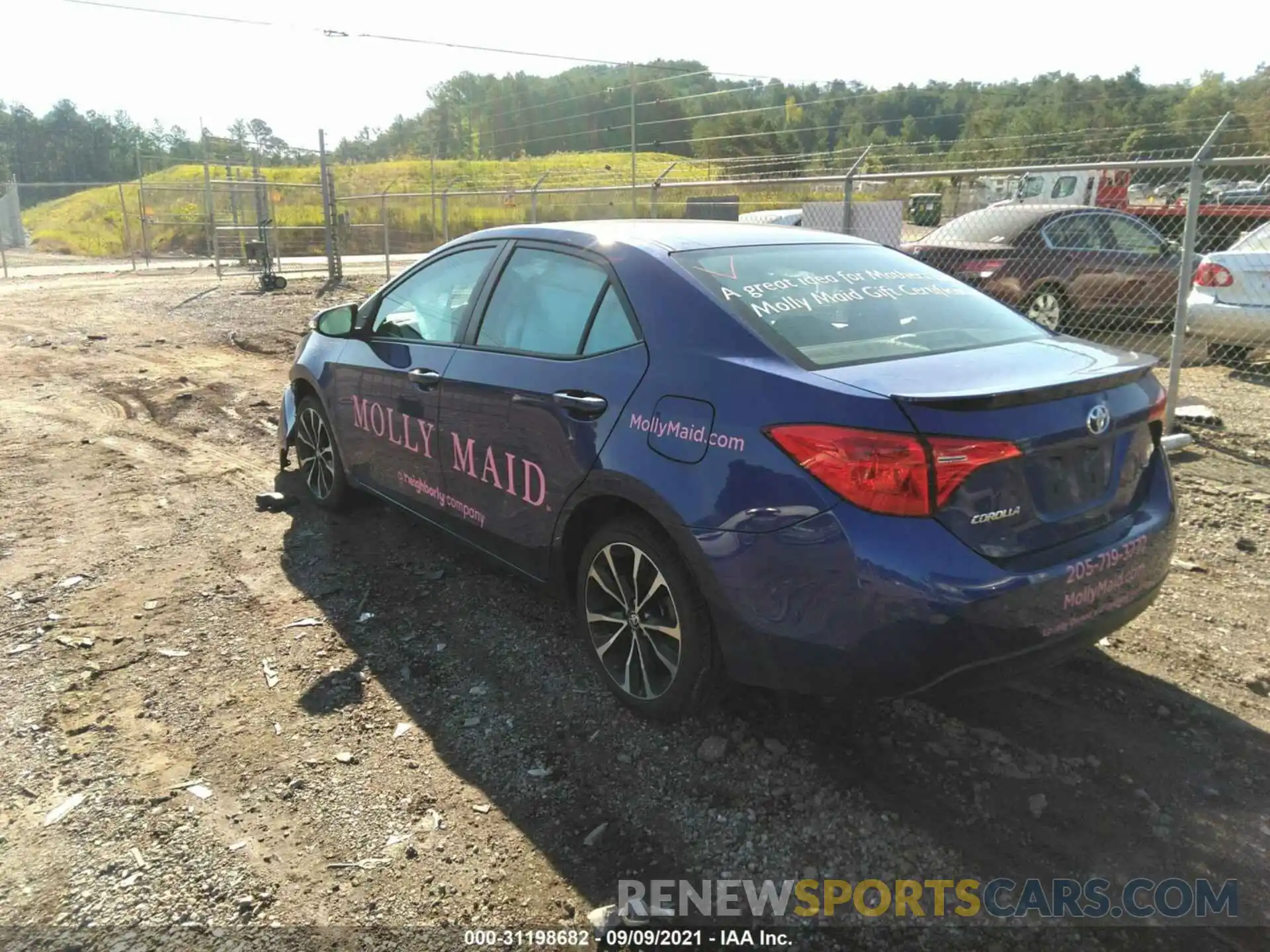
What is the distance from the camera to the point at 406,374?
416cm

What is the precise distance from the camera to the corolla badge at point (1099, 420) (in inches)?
105

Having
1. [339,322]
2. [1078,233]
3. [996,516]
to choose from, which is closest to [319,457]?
[339,322]

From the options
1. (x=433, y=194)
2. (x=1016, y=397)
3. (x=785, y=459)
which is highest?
(x=433, y=194)

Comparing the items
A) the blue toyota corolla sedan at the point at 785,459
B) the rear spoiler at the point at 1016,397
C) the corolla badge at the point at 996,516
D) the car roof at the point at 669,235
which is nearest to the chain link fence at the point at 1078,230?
the car roof at the point at 669,235

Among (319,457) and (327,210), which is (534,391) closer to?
(319,457)

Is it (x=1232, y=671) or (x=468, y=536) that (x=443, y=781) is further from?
(x=1232, y=671)

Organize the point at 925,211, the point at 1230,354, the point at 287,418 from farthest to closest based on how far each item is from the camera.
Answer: the point at 925,211 → the point at 1230,354 → the point at 287,418

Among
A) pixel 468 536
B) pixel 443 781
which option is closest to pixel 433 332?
pixel 468 536

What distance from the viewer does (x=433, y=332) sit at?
13.6 feet

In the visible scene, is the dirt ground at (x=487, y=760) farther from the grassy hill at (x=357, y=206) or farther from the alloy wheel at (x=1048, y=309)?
the grassy hill at (x=357, y=206)

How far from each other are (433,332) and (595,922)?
2.73 meters

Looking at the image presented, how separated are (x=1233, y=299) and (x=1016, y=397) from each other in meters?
7.24

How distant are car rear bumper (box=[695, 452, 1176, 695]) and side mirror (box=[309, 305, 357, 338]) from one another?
9.32ft

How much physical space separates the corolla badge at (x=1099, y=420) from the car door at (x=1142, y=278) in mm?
7731
